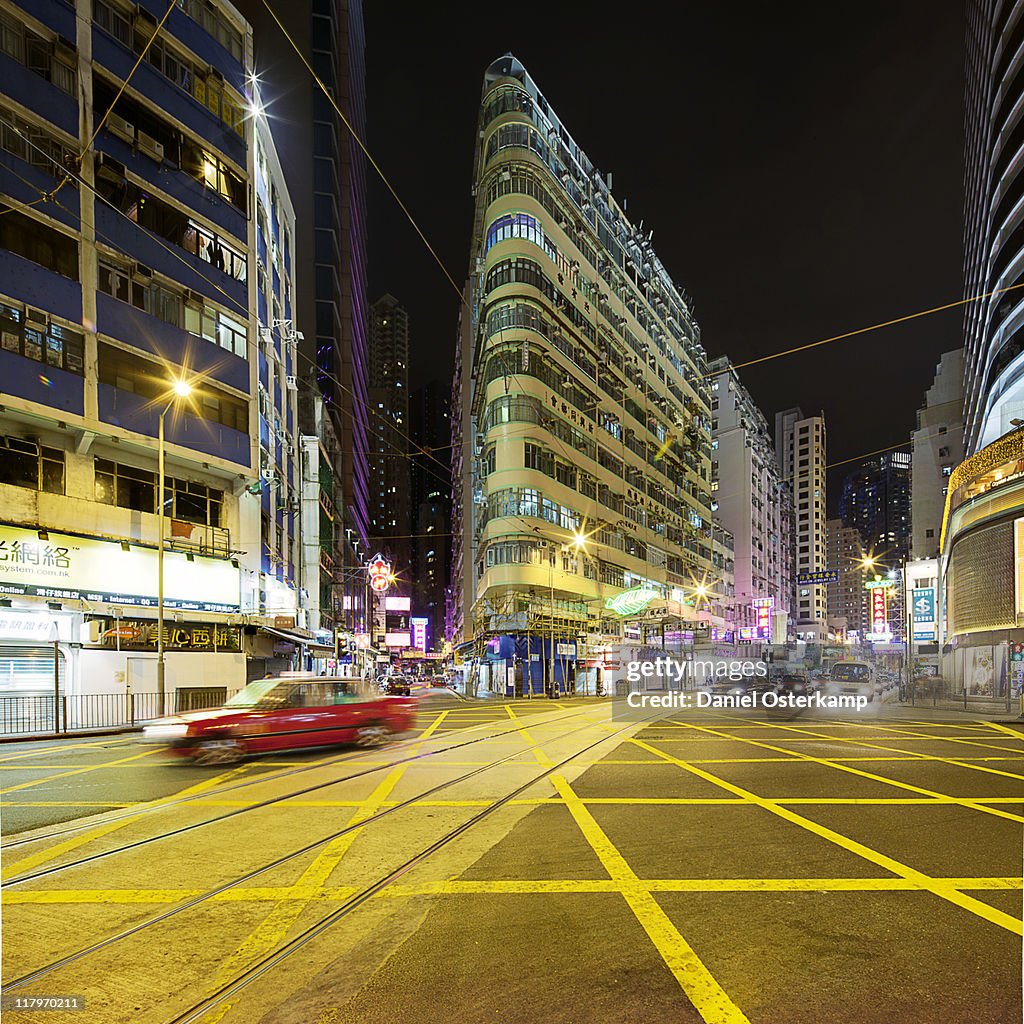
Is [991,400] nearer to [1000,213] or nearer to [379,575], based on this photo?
[1000,213]

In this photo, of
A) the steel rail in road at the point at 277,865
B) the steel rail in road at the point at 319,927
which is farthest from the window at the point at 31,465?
the steel rail in road at the point at 319,927

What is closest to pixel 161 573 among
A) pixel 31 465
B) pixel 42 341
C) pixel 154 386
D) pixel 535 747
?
pixel 31 465

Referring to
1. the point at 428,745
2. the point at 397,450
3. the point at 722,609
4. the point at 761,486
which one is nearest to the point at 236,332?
the point at 428,745

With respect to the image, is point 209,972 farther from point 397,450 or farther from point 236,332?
point 397,450

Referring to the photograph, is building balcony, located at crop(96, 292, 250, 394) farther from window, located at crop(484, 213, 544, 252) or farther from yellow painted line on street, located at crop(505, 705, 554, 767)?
window, located at crop(484, 213, 544, 252)

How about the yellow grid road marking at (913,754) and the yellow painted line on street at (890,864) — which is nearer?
the yellow painted line on street at (890,864)

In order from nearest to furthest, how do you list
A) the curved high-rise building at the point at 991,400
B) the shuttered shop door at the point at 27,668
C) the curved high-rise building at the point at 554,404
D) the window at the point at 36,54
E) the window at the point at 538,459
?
the shuttered shop door at the point at 27,668 → the window at the point at 36,54 → the curved high-rise building at the point at 991,400 → the window at the point at 538,459 → the curved high-rise building at the point at 554,404

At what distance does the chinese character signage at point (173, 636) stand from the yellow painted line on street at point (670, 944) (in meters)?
21.6

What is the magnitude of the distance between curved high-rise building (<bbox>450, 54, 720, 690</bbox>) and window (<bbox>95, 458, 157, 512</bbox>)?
2577cm

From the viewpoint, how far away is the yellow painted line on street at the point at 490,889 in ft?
18.5

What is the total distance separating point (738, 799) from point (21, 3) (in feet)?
98.0

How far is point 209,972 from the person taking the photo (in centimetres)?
433

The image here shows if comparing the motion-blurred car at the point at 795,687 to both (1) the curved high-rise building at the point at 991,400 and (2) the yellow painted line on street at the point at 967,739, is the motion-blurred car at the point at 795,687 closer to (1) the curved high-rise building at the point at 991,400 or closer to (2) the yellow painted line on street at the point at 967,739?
(1) the curved high-rise building at the point at 991,400

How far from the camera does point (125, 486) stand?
2498cm
